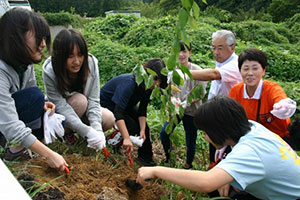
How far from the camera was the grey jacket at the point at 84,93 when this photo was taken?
2236 mm

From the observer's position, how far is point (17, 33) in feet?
5.96

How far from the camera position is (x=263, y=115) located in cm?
217

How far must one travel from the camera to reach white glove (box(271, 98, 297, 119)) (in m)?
1.96

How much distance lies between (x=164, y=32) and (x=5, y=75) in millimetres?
7512

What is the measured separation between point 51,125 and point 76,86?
0.49m

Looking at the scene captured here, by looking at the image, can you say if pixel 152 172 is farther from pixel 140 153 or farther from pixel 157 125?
pixel 157 125

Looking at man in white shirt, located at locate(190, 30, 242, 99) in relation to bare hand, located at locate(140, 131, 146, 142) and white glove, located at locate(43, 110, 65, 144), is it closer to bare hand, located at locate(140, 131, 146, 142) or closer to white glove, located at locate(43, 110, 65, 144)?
bare hand, located at locate(140, 131, 146, 142)

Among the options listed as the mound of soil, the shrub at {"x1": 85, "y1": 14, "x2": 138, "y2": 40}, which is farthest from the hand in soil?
the shrub at {"x1": 85, "y1": 14, "x2": 138, "y2": 40}

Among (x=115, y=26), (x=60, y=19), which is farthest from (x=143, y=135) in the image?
(x=60, y=19)

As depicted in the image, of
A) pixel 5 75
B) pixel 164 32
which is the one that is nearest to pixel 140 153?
pixel 5 75

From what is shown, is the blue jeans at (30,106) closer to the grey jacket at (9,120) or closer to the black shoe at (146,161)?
the grey jacket at (9,120)

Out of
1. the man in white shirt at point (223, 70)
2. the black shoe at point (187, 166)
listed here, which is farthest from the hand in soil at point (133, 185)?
the man in white shirt at point (223, 70)

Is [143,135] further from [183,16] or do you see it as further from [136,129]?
[183,16]

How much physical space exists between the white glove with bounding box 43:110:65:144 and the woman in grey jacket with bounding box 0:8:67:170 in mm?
53
